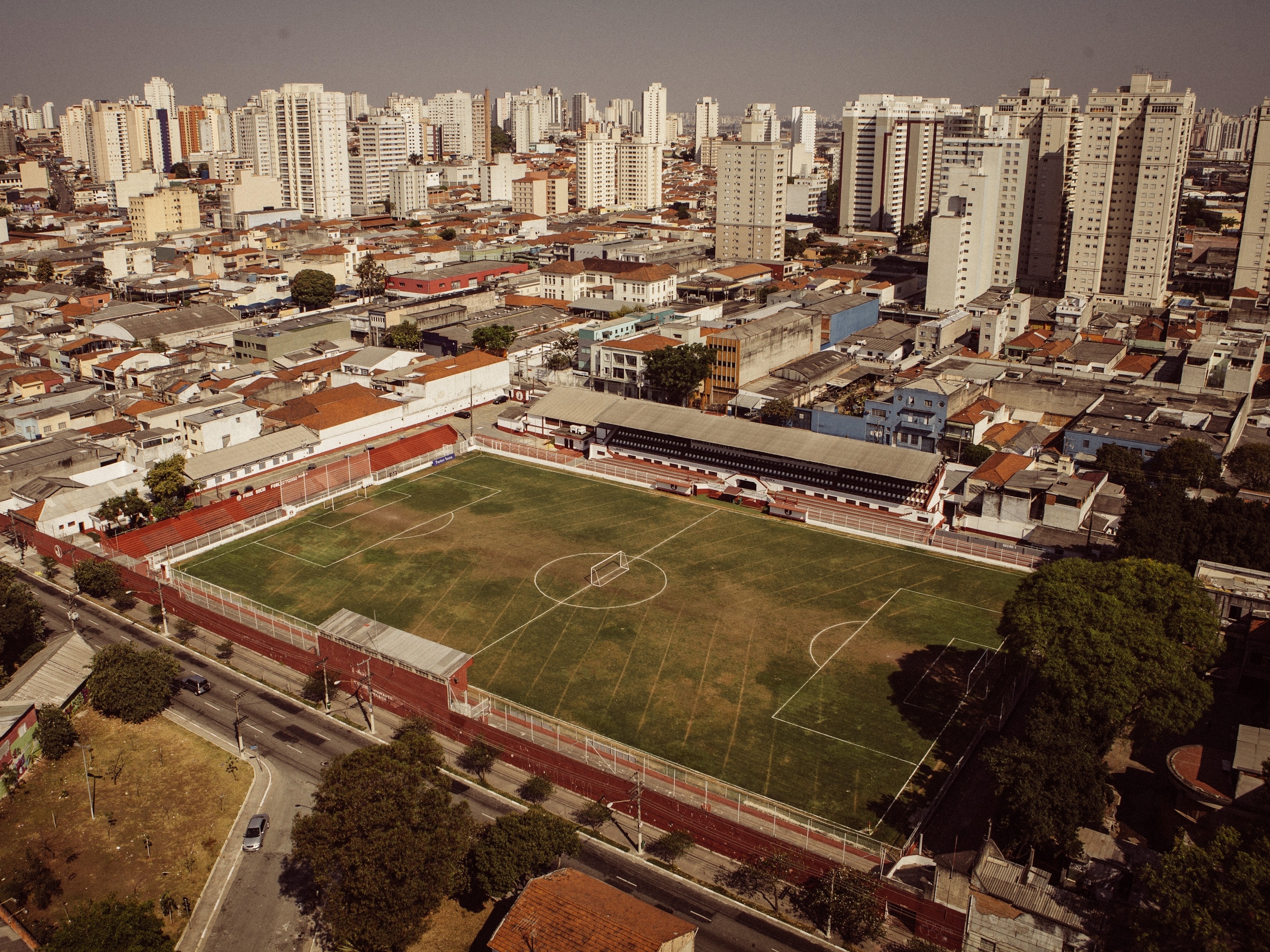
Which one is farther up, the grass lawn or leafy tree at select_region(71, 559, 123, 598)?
leafy tree at select_region(71, 559, 123, 598)

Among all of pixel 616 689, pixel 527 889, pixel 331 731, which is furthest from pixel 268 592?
pixel 527 889

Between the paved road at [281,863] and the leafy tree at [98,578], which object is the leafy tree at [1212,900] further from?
the leafy tree at [98,578]

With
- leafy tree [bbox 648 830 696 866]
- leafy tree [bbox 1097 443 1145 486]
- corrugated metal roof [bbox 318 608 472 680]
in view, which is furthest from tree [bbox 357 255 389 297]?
leafy tree [bbox 648 830 696 866]

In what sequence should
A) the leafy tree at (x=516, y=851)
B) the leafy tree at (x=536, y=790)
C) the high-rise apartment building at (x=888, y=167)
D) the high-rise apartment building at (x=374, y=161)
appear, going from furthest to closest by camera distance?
the high-rise apartment building at (x=374, y=161) < the high-rise apartment building at (x=888, y=167) < the leafy tree at (x=536, y=790) < the leafy tree at (x=516, y=851)

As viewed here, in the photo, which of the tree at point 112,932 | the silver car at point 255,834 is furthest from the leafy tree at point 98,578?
the tree at point 112,932

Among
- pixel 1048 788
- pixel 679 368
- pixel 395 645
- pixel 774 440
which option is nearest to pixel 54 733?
pixel 395 645

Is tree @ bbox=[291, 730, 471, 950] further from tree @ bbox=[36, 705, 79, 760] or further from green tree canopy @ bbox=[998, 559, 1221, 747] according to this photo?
green tree canopy @ bbox=[998, 559, 1221, 747]

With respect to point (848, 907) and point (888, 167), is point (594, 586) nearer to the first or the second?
point (848, 907)
